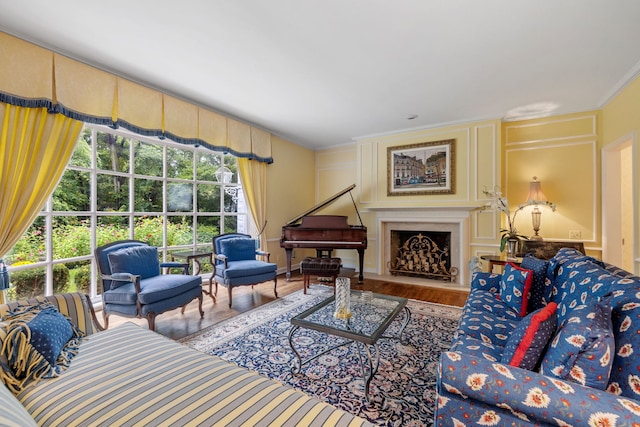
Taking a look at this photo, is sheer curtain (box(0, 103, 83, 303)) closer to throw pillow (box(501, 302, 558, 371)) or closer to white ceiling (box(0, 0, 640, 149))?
white ceiling (box(0, 0, 640, 149))

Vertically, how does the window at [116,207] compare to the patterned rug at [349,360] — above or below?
above

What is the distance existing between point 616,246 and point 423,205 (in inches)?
99.7

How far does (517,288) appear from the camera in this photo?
218cm

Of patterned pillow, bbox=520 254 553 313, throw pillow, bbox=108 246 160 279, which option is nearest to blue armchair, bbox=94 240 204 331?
throw pillow, bbox=108 246 160 279

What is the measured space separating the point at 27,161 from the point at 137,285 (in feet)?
4.85

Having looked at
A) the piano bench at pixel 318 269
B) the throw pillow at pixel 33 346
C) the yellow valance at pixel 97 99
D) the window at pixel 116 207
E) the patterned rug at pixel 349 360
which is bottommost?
the patterned rug at pixel 349 360

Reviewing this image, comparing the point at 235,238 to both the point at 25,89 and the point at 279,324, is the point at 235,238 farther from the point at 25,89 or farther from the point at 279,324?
the point at 25,89

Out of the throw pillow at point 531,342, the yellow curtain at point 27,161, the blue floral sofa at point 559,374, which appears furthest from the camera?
the yellow curtain at point 27,161

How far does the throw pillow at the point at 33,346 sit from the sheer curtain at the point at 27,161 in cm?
135

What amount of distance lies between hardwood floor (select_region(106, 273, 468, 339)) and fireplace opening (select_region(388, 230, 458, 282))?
21.0 inches

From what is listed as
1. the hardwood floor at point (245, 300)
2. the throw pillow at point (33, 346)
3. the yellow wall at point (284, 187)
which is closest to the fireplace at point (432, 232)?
the hardwood floor at point (245, 300)

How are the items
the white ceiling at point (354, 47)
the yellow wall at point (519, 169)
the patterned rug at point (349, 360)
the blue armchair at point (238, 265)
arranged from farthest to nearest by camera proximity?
1. the yellow wall at point (519, 169)
2. the blue armchair at point (238, 265)
3. the white ceiling at point (354, 47)
4. the patterned rug at point (349, 360)

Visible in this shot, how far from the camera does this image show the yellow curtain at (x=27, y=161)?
2.28 m

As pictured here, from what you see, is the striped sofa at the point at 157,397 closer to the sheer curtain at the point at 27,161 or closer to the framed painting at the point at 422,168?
the sheer curtain at the point at 27,161
